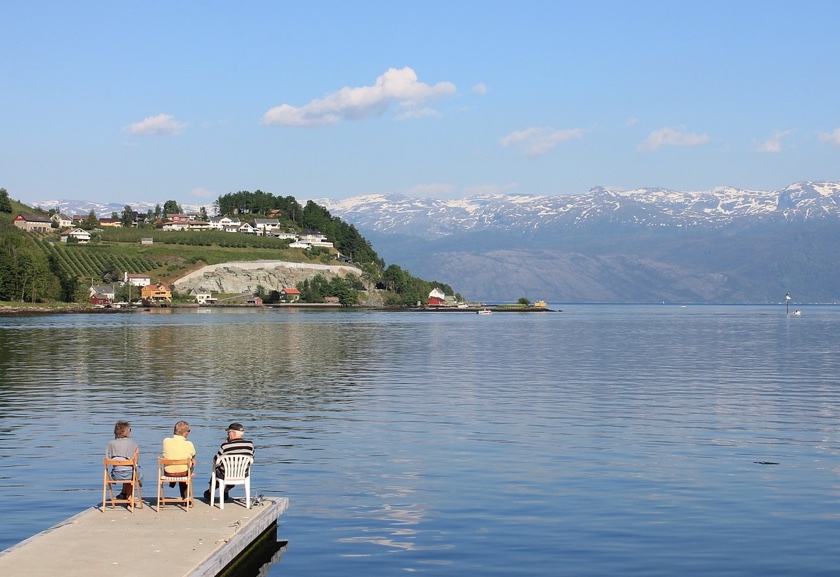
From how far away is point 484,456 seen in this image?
3828 cm

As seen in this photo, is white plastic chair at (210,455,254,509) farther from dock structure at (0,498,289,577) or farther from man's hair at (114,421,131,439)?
man's hair at (114,421,131,439)

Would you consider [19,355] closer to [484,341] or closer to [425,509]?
[484,341]

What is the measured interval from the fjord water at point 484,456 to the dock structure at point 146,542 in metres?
0.79

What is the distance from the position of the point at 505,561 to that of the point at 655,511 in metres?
6.61

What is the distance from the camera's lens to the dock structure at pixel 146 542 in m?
20.7

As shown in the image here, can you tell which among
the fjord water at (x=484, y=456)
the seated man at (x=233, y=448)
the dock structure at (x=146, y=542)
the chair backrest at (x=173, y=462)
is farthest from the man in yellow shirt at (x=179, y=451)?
the fjord water at (x=484, y=456)

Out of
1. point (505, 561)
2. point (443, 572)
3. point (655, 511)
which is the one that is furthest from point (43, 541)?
point (655, 511)

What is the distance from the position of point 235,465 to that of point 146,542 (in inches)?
172

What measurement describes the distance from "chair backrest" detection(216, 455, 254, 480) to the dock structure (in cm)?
75

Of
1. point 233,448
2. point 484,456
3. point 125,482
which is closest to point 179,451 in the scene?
point 233,448

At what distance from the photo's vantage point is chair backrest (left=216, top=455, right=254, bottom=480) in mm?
26766

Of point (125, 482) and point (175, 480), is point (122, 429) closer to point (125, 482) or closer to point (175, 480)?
point (125, 482)

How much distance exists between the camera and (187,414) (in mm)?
50281

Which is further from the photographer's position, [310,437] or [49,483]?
[310,437]
